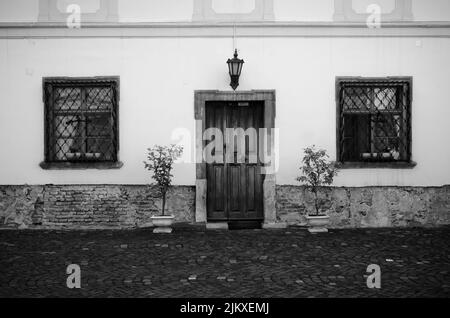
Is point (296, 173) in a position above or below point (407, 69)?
below

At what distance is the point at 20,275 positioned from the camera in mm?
6172

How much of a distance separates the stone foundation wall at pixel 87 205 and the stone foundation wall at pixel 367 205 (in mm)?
1965

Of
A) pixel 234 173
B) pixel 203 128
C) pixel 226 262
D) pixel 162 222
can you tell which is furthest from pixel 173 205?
pixel 226 262

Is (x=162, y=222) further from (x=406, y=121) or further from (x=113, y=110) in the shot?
(x=406, y=121)

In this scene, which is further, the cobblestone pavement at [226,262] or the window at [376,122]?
the window at [376,122]

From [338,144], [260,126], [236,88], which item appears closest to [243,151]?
[260,126]

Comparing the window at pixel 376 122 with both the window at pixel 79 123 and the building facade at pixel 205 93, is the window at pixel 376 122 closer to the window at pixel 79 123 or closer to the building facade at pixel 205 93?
the building facade at pixel 205 93

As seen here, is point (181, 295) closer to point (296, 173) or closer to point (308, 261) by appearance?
point (308, 261)

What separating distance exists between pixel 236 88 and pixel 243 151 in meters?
1.26

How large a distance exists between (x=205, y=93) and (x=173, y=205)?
2.29 meters

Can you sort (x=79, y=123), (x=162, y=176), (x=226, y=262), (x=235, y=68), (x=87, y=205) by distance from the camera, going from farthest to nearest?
(x=79, y=123)
(x=87, y=205)
(x=235, y=68)
(x=162, y=176)
(x=226, y=262)

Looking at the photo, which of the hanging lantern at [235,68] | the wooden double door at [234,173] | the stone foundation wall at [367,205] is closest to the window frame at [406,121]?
the stone foundation wall at [367,205]

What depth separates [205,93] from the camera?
385 inches

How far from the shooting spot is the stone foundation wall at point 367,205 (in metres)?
9.80
